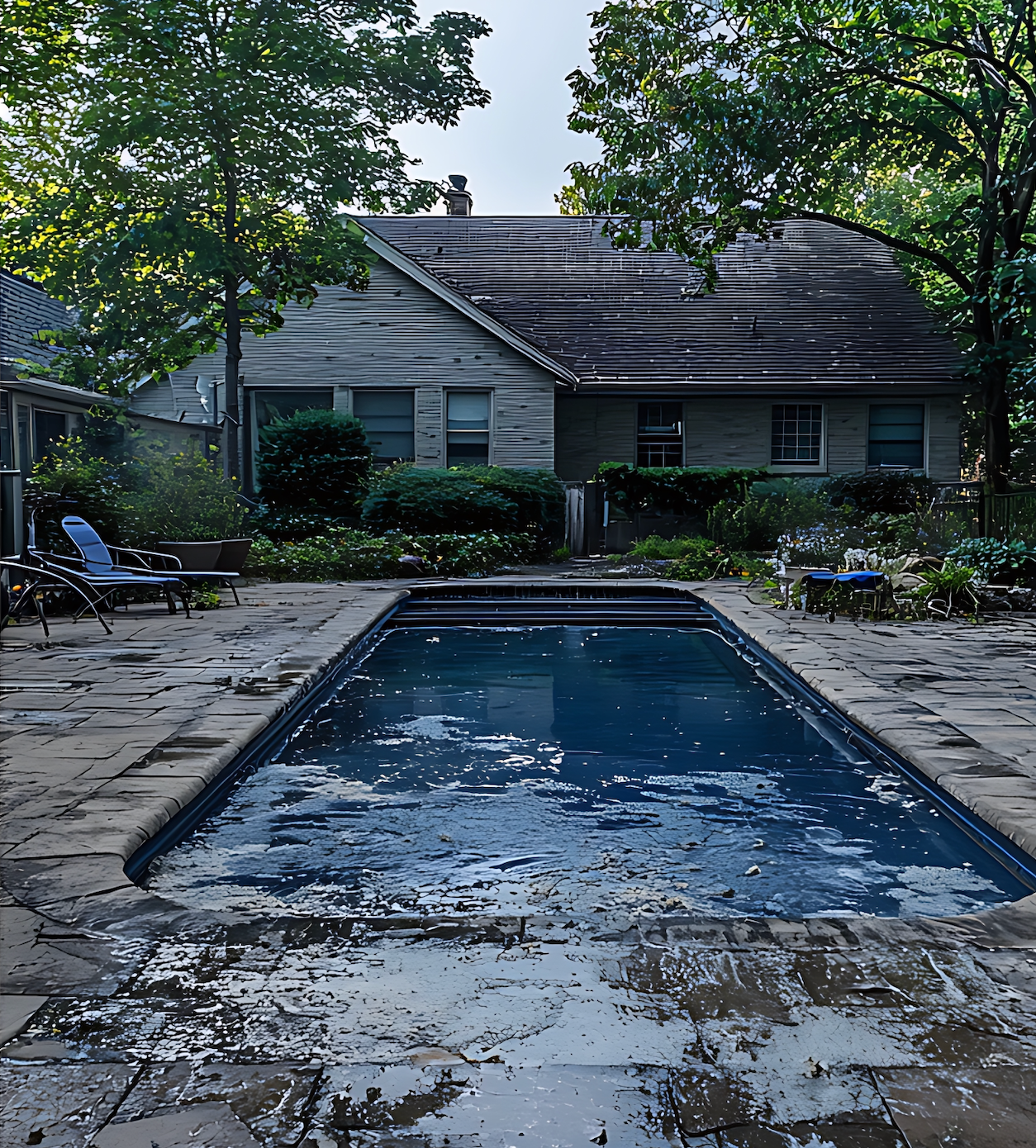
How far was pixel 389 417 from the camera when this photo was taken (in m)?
20.7

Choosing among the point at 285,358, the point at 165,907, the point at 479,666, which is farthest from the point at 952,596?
the point at 285,358

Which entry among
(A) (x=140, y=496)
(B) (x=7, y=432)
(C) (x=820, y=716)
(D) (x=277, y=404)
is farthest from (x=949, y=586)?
(D) (x=277, y=404)

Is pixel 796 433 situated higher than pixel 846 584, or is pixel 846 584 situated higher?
pixel 796 433

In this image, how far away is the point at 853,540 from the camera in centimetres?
1290

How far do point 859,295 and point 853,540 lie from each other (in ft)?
40.5

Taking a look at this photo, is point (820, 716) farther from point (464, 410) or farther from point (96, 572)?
point (464, 410)

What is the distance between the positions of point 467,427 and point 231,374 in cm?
509

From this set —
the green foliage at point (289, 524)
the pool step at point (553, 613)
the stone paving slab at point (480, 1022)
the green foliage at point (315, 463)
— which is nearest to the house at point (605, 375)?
the green foliage at point (315, 463)

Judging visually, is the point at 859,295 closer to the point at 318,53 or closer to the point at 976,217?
the point at 976,217

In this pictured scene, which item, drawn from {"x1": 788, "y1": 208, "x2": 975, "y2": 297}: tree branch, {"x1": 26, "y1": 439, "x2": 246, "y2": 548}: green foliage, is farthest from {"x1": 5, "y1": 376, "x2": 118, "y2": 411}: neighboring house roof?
{"x1": 788, "y1": 208, "x2": 975, "y2": 297}: tree branch

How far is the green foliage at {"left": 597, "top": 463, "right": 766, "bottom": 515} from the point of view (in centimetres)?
1852

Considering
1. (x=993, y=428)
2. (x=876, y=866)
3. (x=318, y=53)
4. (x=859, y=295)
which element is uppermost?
(x=318, y=53)

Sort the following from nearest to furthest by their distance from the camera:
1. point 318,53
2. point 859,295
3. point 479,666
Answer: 1. point 479,666
2. point 318,53
3. point 859,295

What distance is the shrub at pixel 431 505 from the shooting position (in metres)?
16.7
